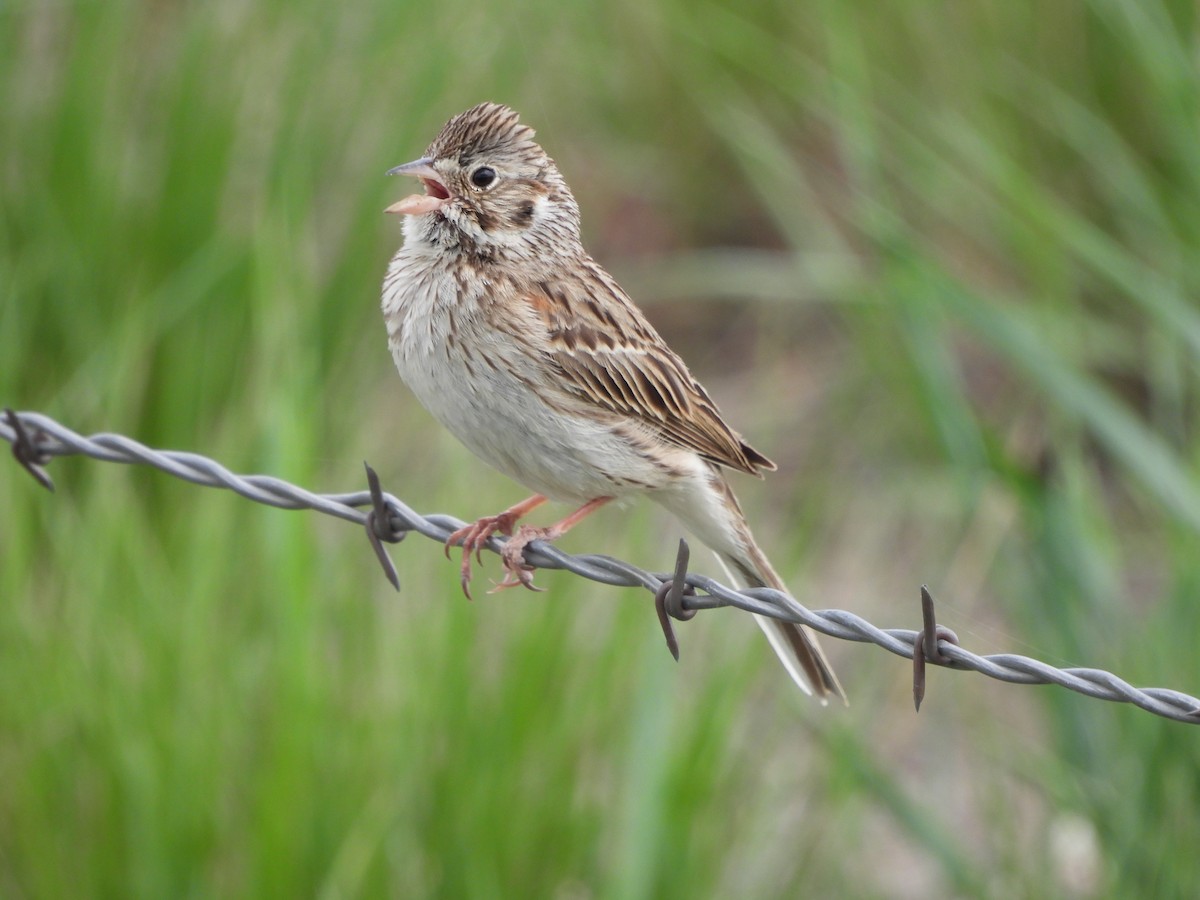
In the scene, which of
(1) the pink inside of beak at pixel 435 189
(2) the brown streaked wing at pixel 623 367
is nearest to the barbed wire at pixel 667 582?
(2) the brown streaked wing at pixel 623 367

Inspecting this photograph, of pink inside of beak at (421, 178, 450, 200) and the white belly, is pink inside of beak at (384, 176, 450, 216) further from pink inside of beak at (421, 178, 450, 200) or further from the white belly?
the white belly

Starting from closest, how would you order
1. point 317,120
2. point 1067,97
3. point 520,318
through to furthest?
point 520,318
point 317,120
point 1067,97

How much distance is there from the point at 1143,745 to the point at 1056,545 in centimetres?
59

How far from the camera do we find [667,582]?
317cm

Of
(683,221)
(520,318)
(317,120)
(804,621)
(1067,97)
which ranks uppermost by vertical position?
(1067,97)

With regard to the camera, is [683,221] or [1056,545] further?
[683,221]

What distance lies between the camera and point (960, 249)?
7.98 m

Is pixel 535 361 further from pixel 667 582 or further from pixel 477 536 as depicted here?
pixel 667 582

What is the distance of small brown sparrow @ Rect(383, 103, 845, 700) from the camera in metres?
3.85

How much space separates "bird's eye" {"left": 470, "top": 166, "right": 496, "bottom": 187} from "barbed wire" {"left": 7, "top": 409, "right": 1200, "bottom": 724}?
32.5 inches

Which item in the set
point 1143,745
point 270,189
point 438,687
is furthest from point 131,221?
point 1143,745

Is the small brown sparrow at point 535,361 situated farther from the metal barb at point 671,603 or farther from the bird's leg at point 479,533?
the metal barb at point 671,603

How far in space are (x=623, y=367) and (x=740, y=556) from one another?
607 millimetres

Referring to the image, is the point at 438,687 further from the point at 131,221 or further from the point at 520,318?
the point at 131,221
